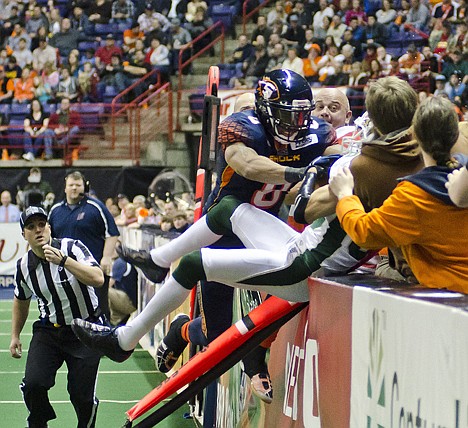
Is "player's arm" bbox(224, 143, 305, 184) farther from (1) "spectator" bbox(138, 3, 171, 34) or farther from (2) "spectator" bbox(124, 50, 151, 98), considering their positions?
(1) "spectator" bbox(138, 3, 171, 34)

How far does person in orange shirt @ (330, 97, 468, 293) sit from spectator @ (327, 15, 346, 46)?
1874 centimetres

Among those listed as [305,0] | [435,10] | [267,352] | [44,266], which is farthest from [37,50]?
[267,352]

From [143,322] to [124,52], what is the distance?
71.9 feet

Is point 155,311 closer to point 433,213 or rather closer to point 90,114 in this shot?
point 433,213

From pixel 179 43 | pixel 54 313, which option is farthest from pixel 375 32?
pixel 54 313

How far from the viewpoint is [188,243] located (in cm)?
577

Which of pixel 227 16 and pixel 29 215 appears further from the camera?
pixel 227 16

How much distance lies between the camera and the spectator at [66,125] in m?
24.2

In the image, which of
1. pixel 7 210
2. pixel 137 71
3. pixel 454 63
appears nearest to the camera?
pixel 454 63

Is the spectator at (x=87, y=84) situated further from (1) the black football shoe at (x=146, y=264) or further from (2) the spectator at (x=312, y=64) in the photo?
(1) the black football shoe at (x=146, y=264)

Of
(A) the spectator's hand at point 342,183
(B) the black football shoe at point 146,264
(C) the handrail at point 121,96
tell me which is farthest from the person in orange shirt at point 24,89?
(A) the spectator's hand at point 342,183

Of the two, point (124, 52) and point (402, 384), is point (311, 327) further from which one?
point (124, 52)

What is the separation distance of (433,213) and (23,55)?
80.2ft

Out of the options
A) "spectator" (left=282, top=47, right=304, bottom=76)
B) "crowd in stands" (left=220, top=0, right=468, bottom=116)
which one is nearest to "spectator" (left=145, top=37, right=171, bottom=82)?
"crowd in stands" (left=220, top=0, right=468, bottom=116)
